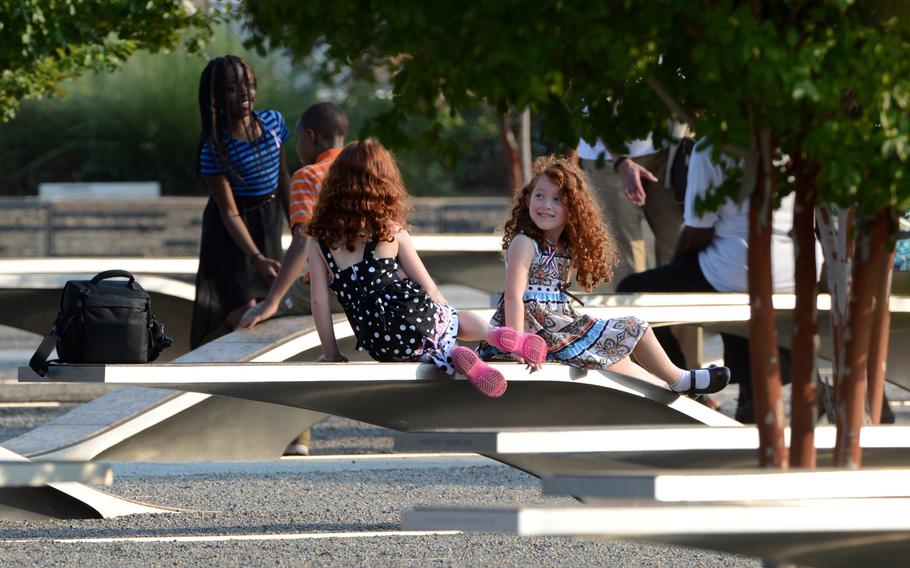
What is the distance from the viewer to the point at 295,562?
619 centimetres

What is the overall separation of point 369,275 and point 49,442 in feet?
6.63

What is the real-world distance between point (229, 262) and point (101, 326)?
2963mm

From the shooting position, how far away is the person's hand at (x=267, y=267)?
8734 millimetres

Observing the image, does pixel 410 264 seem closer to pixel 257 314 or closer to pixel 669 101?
pixel 257 314

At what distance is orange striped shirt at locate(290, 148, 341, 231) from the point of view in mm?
8062

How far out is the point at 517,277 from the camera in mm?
6855

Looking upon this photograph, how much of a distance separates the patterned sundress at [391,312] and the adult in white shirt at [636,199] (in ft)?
9.88

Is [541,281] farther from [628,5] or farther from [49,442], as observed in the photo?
[628,5]

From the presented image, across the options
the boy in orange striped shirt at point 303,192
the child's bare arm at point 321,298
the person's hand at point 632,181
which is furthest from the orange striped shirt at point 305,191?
the person's hand at point 632,181

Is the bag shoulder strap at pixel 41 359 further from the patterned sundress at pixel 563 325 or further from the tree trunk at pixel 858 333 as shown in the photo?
the tree trunk at pixel 858 333

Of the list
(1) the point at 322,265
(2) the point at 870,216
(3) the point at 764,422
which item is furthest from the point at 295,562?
(2) the point at 870,216

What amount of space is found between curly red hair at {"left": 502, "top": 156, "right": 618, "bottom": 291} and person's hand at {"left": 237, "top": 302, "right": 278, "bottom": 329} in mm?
1592

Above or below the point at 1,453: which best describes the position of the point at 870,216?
above

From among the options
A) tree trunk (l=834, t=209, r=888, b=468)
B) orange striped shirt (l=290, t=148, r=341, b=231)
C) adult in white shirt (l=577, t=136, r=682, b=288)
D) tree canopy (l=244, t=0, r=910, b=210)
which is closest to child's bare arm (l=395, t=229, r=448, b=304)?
orange striped shirt (l=290, t=148, r=341, b=231)
